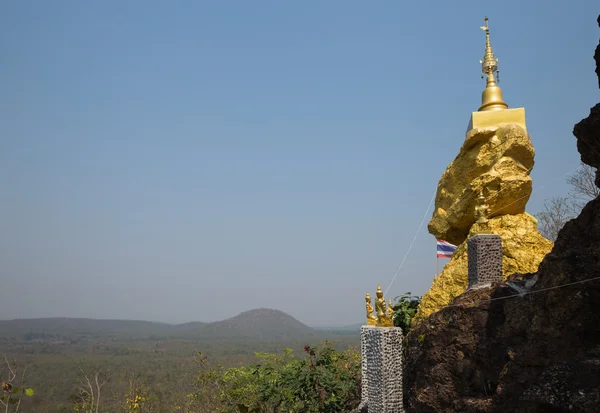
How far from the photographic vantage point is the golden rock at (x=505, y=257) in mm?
11852

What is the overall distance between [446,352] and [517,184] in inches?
210

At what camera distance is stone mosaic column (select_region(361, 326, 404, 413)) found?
11.3 m

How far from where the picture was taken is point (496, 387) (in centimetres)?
865

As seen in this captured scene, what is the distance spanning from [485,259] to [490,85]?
18.9 feet

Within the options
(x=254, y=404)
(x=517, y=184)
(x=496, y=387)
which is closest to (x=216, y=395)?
(x=254, y=404)

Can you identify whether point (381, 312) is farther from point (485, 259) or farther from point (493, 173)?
point (493, 173)

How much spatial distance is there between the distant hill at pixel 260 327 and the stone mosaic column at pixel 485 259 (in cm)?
10414

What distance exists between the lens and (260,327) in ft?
427

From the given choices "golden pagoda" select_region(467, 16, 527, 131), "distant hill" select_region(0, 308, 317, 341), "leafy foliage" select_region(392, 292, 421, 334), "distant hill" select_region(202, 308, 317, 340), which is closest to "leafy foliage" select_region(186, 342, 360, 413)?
"leafy foliage" select_region(392, 292, 421, 334)

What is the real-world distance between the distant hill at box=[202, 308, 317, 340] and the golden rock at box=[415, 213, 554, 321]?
102 m

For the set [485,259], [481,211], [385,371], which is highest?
[481,211]

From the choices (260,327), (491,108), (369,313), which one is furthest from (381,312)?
(260,327)

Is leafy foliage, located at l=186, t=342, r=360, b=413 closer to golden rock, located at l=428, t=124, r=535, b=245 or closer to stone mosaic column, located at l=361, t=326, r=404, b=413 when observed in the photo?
stone mosaic column, located at l=361, t=326, r=404, b=413

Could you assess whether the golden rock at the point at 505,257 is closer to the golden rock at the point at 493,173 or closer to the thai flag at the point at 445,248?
the golden rock at the point at 493,173
